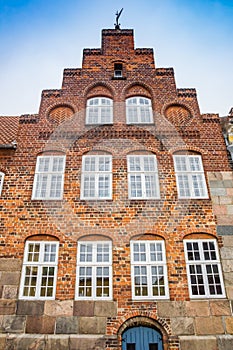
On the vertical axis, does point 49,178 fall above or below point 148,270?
above

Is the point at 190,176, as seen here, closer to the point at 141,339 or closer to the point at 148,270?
the point at 148,270

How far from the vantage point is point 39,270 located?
9852 millimetres

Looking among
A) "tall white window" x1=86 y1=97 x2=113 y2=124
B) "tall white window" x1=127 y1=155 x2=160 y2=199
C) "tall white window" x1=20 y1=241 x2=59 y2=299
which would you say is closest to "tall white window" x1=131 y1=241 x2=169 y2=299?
"tall white window" x1=127 y1=155 x2=160 y2=199

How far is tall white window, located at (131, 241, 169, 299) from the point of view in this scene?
376 inches

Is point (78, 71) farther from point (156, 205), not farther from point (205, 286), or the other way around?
point (205, 286)

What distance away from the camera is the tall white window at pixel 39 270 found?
31.3ft

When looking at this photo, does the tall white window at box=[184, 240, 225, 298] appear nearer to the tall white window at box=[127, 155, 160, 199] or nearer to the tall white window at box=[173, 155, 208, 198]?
the tall white window at box=[173, 155, 208, 198]

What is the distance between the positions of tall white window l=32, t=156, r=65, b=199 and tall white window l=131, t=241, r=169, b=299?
3.37 meters

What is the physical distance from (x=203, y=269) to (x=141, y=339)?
2.79 m

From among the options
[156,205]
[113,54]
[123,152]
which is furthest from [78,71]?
[156,205]

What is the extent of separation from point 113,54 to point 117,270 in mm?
10535

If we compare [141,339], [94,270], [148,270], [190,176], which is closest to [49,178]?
[94,270]

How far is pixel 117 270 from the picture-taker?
9.83m

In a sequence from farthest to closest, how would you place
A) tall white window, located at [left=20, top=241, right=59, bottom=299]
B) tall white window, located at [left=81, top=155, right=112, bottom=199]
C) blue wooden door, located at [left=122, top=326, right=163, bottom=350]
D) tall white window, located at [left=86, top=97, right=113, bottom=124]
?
tall white window, located at [left=86, top=97, right=113, bottom=124] → tall white window, located at [left=81, top=155, right=112, bottom=199] → tall white window, located at [left=20, top=241, right=59, bottom=299] → blue wooden door, located at [left=122, top=326, right=163, bottom=350]
